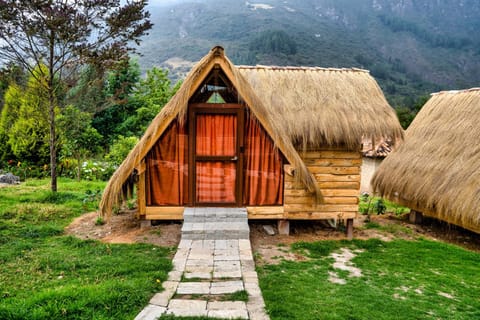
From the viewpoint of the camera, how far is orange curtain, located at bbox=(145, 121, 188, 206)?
22.1 feet

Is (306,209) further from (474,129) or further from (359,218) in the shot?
(474,129)

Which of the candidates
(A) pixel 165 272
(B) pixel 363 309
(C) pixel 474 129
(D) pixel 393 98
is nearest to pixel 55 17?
(A) pixel 165 272

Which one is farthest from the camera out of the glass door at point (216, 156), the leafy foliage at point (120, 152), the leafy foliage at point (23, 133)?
the leafy foliage at point (120, 152)

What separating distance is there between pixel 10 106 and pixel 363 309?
14.3m

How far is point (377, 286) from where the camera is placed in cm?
504

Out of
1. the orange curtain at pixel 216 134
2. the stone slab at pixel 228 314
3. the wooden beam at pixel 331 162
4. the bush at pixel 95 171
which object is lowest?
the stone slab at pixel 228 314

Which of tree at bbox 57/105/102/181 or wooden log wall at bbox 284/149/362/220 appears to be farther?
tree at bbox 57/105/102/181

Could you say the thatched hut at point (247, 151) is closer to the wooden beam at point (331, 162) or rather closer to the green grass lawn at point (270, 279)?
the wooden beam at point (331, 162)

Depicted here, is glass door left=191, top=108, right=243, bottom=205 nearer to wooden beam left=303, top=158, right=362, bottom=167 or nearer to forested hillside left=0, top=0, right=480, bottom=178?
wooden beam left=303, top=158, right=362, bottom=167

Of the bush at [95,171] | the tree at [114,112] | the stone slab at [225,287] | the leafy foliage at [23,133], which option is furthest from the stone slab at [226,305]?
the tree at [114,112]

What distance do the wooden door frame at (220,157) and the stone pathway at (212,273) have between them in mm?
278

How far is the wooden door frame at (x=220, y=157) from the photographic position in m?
6.72

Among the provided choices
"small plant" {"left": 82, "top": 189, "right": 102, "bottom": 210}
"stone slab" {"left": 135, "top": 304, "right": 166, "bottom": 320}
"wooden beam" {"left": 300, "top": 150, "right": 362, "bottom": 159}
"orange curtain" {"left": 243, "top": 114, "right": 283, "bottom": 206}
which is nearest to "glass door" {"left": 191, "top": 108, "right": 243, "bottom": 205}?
"orange curtain" {"left": 243, "top": 114, "right": 283, "bottom": 206}

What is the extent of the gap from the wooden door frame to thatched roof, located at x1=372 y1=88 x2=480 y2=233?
517cm
